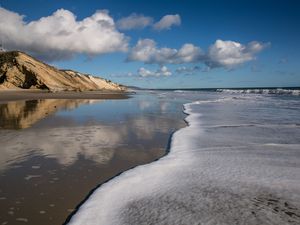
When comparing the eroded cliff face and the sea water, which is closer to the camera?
the sea water

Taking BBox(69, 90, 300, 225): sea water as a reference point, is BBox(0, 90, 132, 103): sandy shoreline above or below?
above

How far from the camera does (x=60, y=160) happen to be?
7.12m

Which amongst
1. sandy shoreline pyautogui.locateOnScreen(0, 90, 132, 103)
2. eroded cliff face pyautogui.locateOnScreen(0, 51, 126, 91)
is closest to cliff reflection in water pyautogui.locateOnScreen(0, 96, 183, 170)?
sandy shoreline pyautogui.locateOnScreen(0, 90, 132, 103)

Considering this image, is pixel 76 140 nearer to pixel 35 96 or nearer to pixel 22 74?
pixel 35 96

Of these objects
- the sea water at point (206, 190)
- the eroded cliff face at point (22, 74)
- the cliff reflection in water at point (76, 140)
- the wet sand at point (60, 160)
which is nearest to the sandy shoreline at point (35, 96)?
the eroded cliff face at point (22, 74)

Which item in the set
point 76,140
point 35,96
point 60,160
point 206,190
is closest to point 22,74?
point 35,96

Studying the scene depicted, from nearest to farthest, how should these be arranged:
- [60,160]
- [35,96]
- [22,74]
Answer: [60,160] < [35,96] < [22,74]

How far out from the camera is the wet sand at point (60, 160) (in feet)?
15.0

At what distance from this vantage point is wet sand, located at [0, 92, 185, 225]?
4.59 metres

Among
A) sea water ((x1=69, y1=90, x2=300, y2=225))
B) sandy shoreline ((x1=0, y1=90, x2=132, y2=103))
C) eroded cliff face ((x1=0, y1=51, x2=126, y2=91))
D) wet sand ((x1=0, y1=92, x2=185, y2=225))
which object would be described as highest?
eroded cliff face ((x1=0, y1=51, x2=126, y2=91))

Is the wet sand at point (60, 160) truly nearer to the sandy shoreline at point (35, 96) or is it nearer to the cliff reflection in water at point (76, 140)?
the cliff reflection in water at point (76, 140)

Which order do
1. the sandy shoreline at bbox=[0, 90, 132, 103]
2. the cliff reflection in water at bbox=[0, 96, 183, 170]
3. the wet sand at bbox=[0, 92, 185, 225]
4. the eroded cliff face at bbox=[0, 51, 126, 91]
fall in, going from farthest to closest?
the eroded cliff face at bbox=[0, 51, 126, 91] < the sandy shoreline at bbox=[0, 90, 132, 103] < the cliff reflection in water at bbox=[0, 96, 183, 170] < the wet sand at bbox=[0, 92, 185, 225]

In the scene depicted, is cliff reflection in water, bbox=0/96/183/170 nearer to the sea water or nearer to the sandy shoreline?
the sea water

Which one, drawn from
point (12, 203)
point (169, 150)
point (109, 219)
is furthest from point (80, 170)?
point (169, 150)
